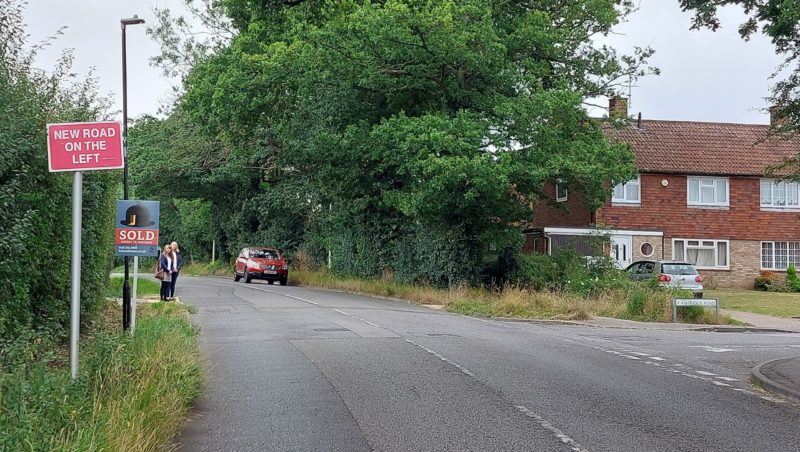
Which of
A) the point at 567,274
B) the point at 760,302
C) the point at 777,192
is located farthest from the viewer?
the point at 777,192

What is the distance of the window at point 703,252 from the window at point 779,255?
1.99 m

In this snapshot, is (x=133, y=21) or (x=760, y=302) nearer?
(x=133, y=21)

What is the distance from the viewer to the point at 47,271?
10.6 metres

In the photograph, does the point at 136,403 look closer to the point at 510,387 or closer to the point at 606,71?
the point at 510,387

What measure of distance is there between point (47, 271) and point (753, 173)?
35.5m

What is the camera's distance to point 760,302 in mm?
30125

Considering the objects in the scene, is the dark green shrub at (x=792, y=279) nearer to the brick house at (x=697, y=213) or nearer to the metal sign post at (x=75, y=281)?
the brick house at (x=697, y=213)

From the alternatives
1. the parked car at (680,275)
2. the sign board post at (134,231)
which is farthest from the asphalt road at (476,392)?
the parked car at (680,275)

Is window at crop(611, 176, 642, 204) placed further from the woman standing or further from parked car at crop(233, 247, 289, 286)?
the woman standing

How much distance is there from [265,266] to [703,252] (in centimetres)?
2092

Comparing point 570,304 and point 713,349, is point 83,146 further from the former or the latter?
point 570,304

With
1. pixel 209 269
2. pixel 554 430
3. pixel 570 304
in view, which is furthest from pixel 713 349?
pixel 209 269

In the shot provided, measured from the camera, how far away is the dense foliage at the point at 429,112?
25250 mm

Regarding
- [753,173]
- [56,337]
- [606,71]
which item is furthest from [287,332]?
[753,173]
